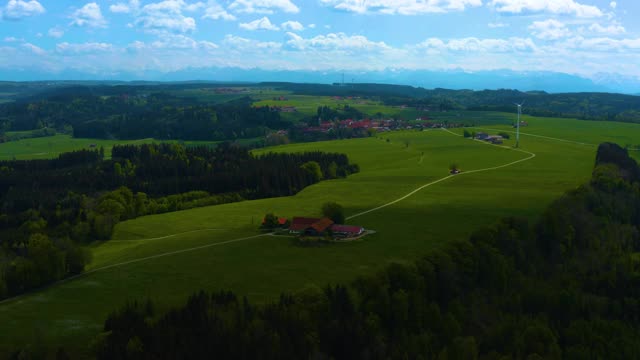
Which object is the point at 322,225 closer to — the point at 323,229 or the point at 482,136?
the point at 323,229

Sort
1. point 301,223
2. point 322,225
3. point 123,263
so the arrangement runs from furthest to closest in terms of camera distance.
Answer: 1. point 301,223
2. point 322,225
3. point 123,263

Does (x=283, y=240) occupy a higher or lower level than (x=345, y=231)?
lower

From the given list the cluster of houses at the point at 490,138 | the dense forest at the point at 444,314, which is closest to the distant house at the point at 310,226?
the dense forest at the point at 444,314

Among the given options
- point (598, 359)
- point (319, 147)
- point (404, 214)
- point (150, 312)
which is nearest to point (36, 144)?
point (319, 147)

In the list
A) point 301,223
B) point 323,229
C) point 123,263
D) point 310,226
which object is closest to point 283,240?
point 310,226

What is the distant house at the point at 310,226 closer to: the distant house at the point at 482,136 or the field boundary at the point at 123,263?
the field boundary at the point at 123,263

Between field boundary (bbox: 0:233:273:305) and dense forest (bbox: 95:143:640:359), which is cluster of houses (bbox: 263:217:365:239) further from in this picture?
dense forest (bbox: 95:143:640:359)
